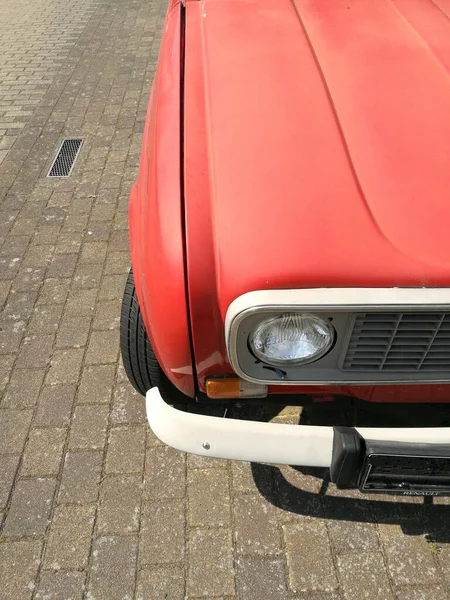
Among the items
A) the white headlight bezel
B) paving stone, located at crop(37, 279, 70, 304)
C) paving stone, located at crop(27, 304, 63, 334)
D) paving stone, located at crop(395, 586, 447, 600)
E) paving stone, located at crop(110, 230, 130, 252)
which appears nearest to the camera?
the white headlight bezel

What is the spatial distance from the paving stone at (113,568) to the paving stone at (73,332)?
3.40 feet

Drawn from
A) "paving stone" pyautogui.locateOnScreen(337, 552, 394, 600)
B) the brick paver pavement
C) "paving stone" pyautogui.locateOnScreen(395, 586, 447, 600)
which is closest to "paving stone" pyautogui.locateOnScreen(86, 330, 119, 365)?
the brick paver pavement

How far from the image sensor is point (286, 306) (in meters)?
1.19

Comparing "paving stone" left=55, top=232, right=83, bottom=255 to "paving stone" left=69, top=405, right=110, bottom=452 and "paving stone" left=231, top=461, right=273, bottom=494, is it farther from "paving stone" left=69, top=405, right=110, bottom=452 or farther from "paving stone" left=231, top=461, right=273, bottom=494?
"paving stone" left=231, top=461, right=273, bottom=494

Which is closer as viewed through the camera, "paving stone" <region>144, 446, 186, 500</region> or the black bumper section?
the black bumper section

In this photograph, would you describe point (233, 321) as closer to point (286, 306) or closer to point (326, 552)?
point (286, 306)

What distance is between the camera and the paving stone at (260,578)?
1.74 m

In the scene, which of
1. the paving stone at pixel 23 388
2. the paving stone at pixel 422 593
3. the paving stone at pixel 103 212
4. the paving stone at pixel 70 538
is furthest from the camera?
the paving stone at pixel 103 212

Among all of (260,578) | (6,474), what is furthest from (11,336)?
(260,578)

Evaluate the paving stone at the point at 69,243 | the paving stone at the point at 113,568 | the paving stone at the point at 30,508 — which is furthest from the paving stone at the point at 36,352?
the paving stone at the point at 113,568

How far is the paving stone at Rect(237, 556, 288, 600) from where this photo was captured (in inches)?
68.5

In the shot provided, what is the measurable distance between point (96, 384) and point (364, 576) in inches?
56.0

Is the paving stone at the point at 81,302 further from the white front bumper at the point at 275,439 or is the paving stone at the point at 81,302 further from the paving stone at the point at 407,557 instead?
the paving stone at the point at 407,557

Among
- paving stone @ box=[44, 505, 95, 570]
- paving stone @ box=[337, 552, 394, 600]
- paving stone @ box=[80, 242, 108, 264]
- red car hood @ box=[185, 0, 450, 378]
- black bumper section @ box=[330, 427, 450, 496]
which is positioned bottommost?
paving stone @ box=[44, 505, 95, 570]
